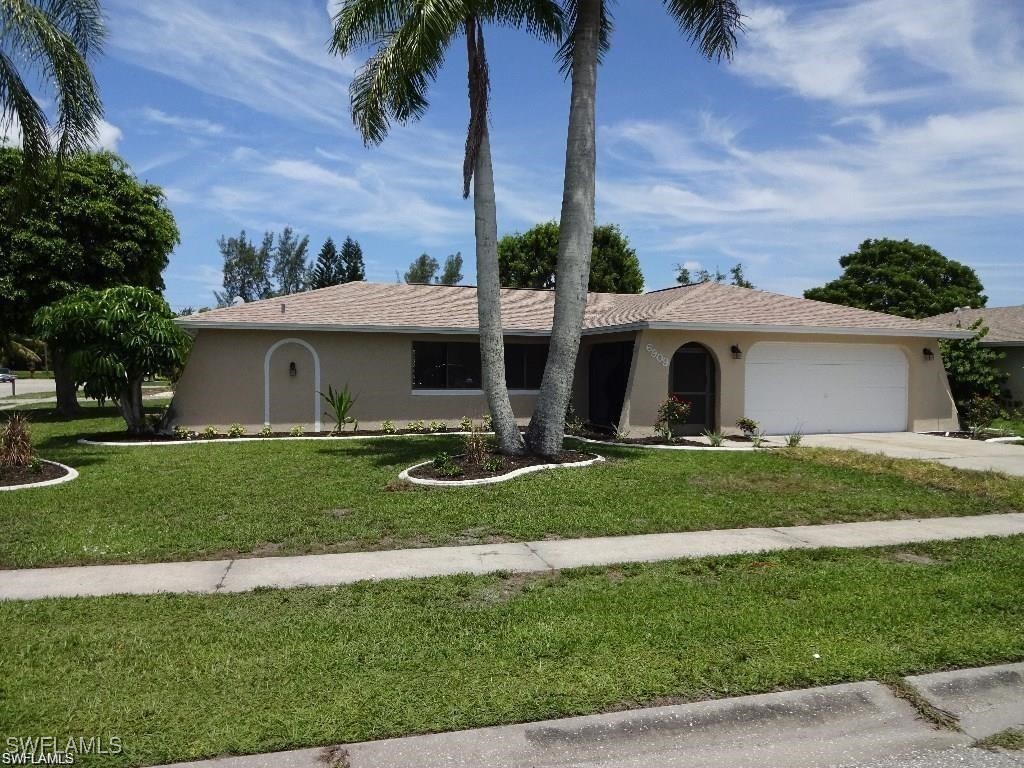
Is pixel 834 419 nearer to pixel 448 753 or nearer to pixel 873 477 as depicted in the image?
pixel 873 477

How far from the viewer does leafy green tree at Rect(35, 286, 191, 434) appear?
1528cm

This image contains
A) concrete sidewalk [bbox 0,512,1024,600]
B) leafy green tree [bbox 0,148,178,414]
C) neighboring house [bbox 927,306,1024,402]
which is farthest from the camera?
neighboring house [bbox 927,306,1024,402]

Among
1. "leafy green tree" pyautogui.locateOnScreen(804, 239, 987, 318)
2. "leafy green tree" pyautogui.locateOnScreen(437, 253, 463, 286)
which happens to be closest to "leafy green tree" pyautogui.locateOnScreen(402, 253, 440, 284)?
"leafy green tree" pyautogui.locateOnScreen(437, 253, 463, 286)

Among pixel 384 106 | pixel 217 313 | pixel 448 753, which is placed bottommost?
pixel 448 753

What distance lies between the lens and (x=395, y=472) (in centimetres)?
1179

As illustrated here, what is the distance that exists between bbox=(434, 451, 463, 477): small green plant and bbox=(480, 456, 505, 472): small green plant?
40 centimetres

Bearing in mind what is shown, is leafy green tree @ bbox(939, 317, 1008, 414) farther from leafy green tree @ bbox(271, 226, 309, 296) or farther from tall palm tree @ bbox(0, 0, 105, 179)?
leafy green tree @ bbox(271, 226, 309, 296)

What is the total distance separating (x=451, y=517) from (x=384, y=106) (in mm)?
7129

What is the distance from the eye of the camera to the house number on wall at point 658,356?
54.1 feet

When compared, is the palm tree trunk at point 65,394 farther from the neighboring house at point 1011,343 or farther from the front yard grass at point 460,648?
the neighboring house at point 1011,343

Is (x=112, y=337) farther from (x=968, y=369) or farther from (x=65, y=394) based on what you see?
Answer: (x=968, y=369)

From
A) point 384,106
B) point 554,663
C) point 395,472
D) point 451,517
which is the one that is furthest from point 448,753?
point 384,106

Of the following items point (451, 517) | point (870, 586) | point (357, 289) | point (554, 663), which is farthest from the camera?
point (357, 289)

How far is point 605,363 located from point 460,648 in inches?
572
